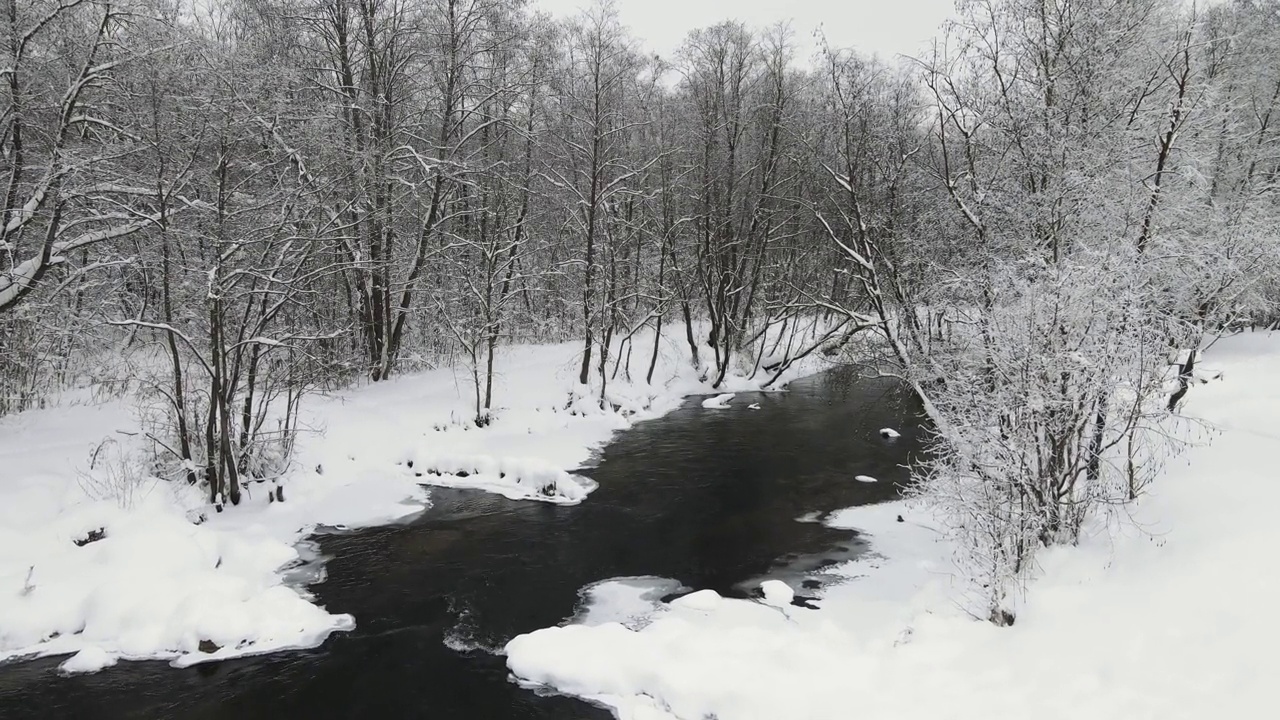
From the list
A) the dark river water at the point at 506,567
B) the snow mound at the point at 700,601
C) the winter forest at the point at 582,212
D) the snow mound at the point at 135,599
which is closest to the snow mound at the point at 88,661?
the snow mound at the point at 135,599

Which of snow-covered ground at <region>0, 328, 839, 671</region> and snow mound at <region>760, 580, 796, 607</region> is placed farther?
snow mound at <region>760, 580, 796, 607</region>

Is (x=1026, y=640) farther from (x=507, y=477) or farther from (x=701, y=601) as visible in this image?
(x=507, y=477)

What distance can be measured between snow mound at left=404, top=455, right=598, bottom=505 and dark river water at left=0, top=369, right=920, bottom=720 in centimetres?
48

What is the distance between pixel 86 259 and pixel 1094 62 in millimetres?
20017

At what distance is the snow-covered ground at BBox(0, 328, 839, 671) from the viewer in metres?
9.34

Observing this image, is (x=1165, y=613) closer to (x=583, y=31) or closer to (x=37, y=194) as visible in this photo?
(x=37, y=194)

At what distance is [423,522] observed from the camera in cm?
1387

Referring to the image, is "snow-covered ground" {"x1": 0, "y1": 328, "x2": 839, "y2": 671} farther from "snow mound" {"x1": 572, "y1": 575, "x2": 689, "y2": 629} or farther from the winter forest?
"snow mound" {"x1": 572, "y1": 575, "x2": 689, "y2": 629}

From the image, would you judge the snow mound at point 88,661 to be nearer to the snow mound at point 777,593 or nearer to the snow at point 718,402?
the snow mound at point 777,593

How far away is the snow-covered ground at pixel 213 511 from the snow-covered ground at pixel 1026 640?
434cm

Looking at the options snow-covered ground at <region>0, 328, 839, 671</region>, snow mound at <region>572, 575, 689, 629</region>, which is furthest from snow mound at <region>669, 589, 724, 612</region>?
snow-covered ground at <region>0, 328, 839, 671</region>

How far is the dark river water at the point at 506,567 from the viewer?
8195 mm

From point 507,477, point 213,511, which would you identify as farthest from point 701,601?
point 213,511

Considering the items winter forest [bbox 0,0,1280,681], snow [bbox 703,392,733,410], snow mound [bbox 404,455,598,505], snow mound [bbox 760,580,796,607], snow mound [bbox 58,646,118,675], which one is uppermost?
winter forest [bbox 0,0,1280,681]
